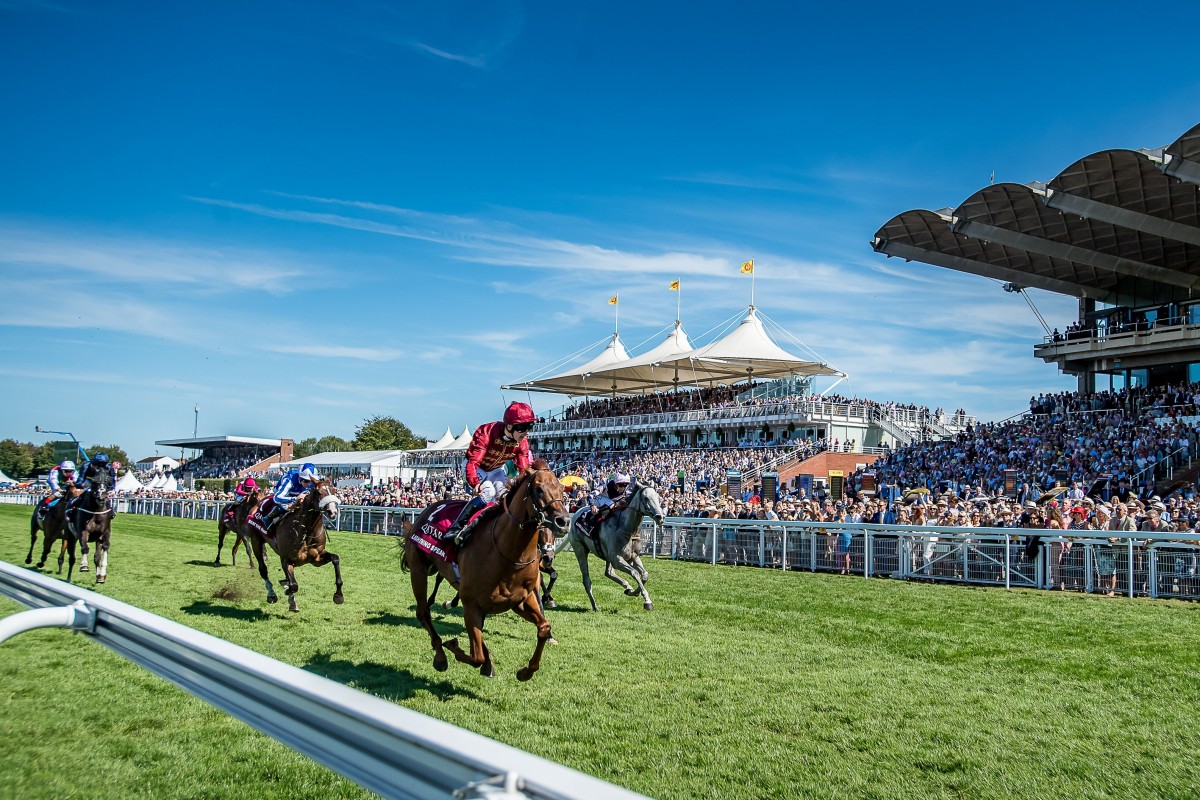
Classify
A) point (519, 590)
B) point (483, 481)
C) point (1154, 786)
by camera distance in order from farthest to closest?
1. point (483, 481)
2. point (519, 590)
3. point (1154, 786)

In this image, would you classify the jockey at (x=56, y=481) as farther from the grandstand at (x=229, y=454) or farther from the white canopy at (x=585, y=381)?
the grandstand at (x=229, y=454)

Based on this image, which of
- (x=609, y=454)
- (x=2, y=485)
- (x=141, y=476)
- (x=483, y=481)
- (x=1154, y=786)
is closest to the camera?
(x=1154, y=786)

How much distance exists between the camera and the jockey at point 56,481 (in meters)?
14.3

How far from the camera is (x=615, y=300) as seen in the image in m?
58.0

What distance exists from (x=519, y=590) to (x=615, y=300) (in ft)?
171

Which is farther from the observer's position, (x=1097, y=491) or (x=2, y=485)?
(x=2, y=485)

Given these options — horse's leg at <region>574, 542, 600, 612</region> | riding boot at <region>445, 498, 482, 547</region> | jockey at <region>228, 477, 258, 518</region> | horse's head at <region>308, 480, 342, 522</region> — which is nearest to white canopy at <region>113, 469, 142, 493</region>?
jockey at <region>228, 477, 258, 518</region>

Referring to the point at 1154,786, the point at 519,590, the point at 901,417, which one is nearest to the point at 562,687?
the point at 519,590

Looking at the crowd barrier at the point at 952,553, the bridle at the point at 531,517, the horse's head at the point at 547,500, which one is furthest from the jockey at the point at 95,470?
the crowd barrier at the point at 952,553

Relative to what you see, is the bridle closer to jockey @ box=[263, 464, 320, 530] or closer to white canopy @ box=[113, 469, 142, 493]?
jockey @ box=[263, 464, 320, 530]

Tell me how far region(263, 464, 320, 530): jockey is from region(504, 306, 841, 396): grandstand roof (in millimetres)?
33215

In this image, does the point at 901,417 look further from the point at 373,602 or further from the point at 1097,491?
the point at 373,602

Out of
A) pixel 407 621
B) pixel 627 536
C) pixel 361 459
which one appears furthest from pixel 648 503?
pixel 361 459

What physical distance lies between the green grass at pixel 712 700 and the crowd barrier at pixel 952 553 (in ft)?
5.57
